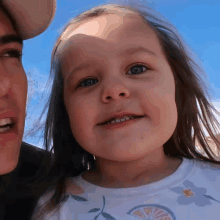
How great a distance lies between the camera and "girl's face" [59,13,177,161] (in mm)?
1185

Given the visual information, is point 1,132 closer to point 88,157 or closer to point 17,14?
point 88,157

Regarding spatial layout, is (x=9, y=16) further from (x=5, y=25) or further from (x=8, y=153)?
(x=8, y=153)

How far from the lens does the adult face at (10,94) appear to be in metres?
1.43

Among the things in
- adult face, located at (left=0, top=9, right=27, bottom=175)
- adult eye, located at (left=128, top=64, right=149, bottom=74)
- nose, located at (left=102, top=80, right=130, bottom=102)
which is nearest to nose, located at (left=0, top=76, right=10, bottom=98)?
adult face, located at (left=0, top=9, right=27, bottom=175)

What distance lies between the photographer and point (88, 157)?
1701 millimetres

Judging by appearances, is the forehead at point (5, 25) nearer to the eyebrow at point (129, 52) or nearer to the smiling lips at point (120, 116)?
the eyebrow at point (129, 52)

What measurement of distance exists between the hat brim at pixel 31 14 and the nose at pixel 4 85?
46cm

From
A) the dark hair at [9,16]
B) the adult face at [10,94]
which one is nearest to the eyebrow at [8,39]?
the adult face at [10,94]

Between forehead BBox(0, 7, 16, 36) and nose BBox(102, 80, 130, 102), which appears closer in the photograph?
nose BBox(102, 80, 130, 102)

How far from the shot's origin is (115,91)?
3.85 ft

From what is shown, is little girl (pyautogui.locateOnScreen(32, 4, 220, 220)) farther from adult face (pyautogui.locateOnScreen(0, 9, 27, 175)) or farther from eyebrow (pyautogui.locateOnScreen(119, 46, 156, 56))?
adult face (pyautogui.locateOnScreen(0, 9, 27, 175))

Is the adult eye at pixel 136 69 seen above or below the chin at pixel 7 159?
above

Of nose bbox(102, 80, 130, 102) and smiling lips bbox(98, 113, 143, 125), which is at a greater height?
nose bbox(102, 80, 130, 102)

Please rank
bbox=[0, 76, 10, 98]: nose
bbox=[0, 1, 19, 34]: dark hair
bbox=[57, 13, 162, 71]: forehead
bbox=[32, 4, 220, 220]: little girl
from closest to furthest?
bbox=[32, 4, 220, 220]: little girl → bbox=[57, 13, 162, 71]: forehead → bbox=[0, 76, 10, 98]: nose → bbox=[0, 1, 19, 34]: dark hair
